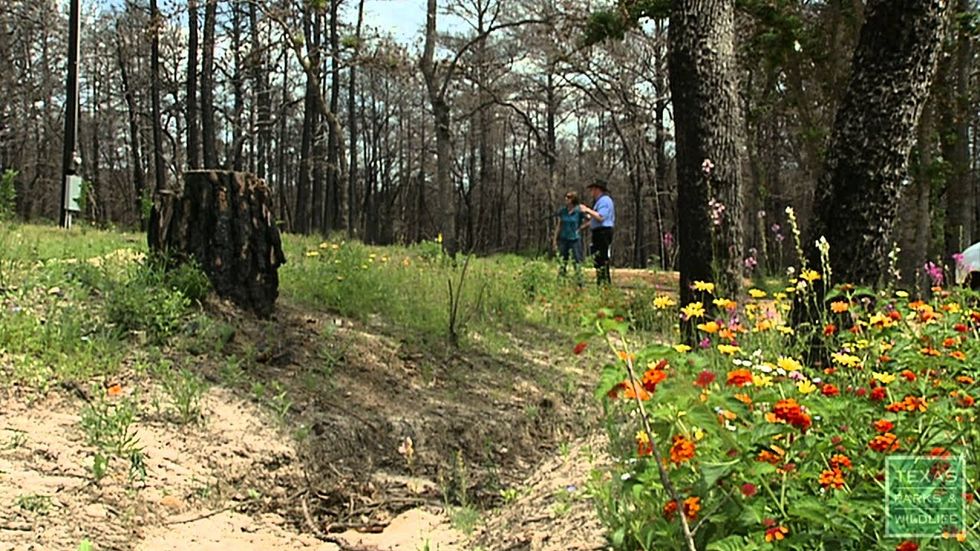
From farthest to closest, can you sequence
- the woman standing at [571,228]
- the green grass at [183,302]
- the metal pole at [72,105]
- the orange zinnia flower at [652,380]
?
the metal pole at [72,105], the woman standing at [571,228], the green grass at [183,302], the orange zinnia flower at [652,380]

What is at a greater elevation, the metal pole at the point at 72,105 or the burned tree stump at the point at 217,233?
the metal pole at the point at 72,105

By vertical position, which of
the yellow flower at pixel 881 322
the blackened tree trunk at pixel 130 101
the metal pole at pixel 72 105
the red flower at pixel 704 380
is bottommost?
the red flower at pixel 704 380

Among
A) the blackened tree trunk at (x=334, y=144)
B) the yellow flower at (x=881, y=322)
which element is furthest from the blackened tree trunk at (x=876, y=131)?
the blackened tree trunk at (x=334, y=144)

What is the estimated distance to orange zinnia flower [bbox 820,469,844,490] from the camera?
1.59 meters

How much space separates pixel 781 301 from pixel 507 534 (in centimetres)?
195

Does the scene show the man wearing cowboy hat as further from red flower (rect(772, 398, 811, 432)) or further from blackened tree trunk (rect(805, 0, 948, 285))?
red flower (rect(772, 398, 811, 432))

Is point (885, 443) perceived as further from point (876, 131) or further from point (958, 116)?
point (958, 116)

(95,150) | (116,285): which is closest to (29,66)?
(95,150)

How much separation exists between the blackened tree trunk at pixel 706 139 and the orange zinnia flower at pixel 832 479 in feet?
11.1

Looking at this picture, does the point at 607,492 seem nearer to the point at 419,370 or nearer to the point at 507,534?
the point at 507,534

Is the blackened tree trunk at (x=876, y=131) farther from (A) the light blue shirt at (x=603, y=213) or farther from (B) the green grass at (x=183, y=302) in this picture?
(A) the light blue shirt at (x=603, y=213)

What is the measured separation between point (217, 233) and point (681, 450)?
4.15 m

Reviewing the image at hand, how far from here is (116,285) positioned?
15.6ft

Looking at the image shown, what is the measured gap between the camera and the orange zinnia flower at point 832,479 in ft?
5.22
